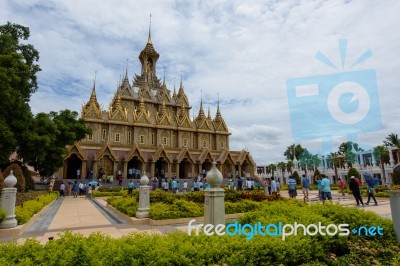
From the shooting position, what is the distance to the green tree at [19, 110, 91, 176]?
73.5ft

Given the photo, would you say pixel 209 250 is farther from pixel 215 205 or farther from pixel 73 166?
pixel 73 166

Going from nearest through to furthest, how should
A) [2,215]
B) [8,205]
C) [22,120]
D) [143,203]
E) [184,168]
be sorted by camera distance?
[2,215]
[8,205]
[143,203]
[22,120]
[184,168]

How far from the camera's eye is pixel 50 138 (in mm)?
23859

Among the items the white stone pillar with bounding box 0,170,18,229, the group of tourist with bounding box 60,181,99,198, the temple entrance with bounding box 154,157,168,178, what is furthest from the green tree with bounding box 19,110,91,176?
the temple entrance with bounding box 154,157,168,178

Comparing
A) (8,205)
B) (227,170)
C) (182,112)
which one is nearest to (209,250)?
(8,205)

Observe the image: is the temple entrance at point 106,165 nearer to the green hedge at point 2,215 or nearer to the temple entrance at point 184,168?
the temple entrance at point 184,168

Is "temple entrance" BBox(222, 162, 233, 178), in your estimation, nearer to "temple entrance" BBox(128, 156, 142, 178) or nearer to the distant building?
"temple entrance" BBox(128, 156, 142, 178)

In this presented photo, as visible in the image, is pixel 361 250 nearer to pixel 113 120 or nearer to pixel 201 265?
A: pixel 201 265

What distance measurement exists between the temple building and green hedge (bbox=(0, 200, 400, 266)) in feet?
107

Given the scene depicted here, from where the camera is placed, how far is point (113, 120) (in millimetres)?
43000

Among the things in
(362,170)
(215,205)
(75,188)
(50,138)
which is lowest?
(75,188)

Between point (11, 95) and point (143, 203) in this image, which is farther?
point (11, 95)

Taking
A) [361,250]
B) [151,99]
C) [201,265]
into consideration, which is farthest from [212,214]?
[151,99]

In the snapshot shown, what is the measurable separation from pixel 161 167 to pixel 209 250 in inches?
1608
